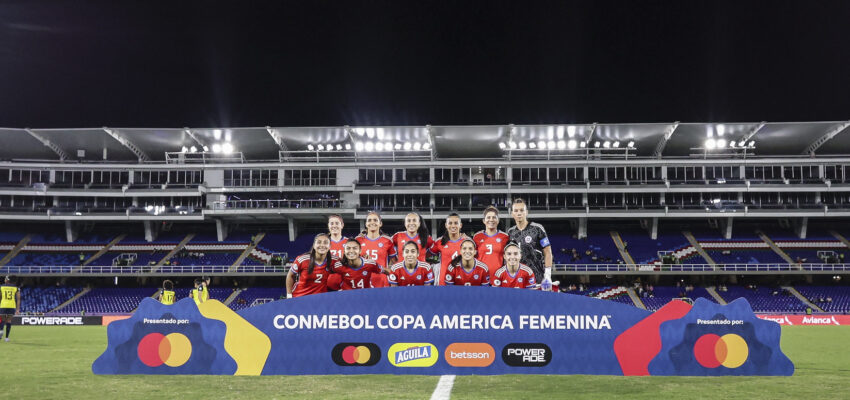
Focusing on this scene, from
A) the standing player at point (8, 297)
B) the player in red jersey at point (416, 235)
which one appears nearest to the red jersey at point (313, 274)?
the player in red jersey at point (416, 235)

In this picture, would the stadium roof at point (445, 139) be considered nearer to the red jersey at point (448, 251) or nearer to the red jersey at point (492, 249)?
the red jersey at point (492, 249)

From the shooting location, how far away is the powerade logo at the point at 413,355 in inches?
325

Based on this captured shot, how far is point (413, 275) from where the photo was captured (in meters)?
9.43

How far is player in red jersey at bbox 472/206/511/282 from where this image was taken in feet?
34.0

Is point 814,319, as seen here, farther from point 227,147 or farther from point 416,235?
point 227,147

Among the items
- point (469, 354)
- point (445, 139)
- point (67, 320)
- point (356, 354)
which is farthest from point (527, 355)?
point (445, 139)

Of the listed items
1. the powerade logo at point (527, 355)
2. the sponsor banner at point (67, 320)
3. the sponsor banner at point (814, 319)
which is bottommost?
the sponsor banner at point (814, 319)

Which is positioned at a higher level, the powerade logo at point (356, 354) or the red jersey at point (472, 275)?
the red jersey at point (472, 275)

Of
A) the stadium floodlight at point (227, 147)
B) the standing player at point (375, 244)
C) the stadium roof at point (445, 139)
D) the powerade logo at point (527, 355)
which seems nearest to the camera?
the powerade logo at point (527, 355)

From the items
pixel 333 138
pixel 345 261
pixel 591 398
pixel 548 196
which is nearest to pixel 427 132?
pixel 333 138

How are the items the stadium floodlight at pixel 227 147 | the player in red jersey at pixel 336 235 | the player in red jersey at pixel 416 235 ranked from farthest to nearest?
the stadium floodlight at pixel 227 147 → the player in red jersey at pixel 336 235 → the player in red jersey at pixel 416 235

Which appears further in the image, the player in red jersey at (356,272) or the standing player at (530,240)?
the standing player at (530,240)

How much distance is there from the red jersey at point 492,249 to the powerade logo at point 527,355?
6.92ft

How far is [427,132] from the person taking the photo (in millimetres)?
48000
